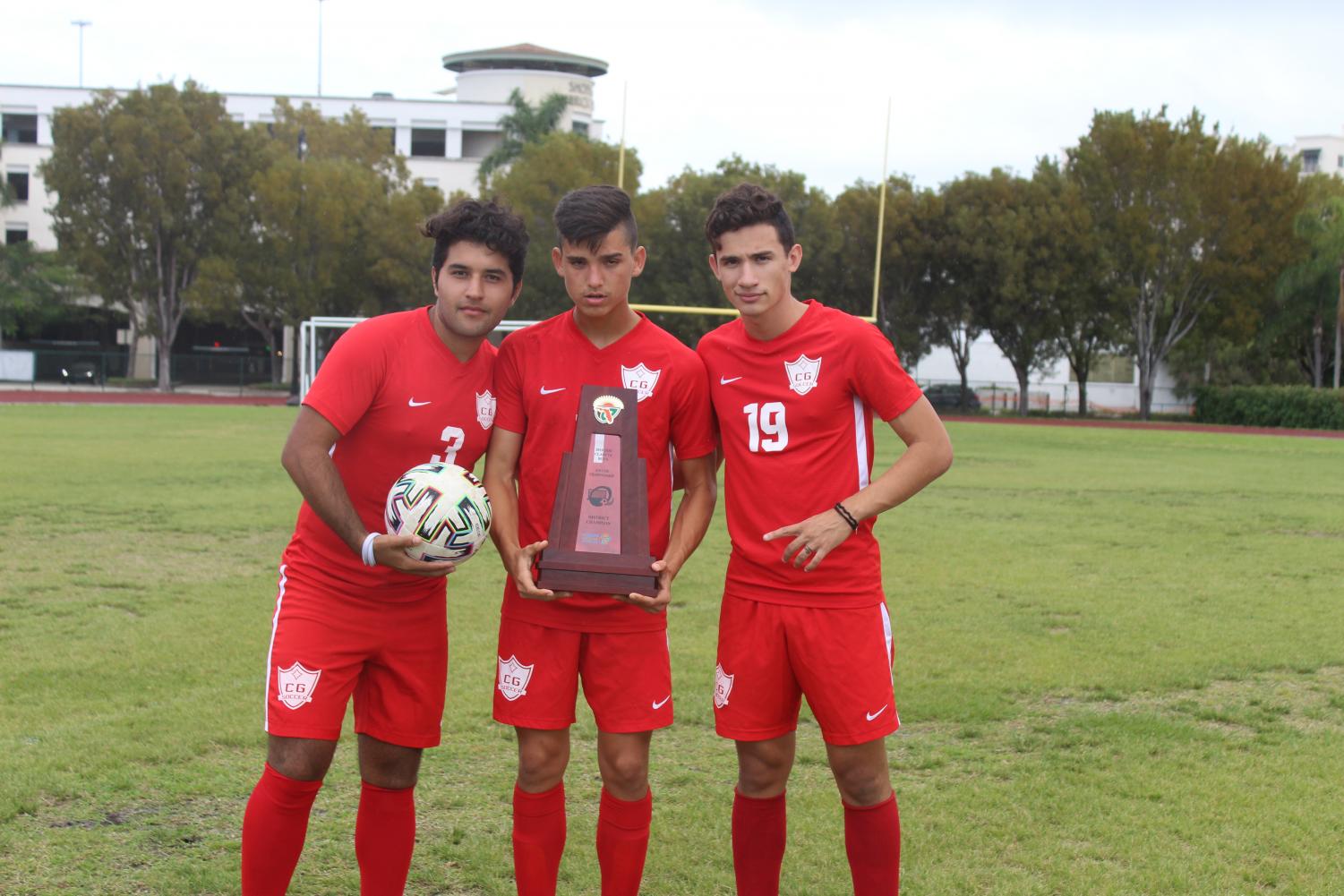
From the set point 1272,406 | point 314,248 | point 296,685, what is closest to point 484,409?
point 296,685

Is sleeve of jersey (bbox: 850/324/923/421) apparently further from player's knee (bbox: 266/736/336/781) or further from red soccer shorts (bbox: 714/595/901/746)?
player's knee (bbox: 266/736/336/781)

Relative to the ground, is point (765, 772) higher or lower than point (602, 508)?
lower

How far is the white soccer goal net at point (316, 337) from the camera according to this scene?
32062 millimetres

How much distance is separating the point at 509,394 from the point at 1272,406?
39961 millimetres

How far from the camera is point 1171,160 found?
38344 mm

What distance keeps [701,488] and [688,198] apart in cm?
3881

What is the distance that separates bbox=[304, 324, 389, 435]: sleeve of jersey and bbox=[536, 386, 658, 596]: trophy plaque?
2.04 feet

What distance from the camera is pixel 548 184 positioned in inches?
→ 1629

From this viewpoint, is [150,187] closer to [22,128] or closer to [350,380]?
[22,128]

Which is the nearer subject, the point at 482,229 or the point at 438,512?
the point at 438,512

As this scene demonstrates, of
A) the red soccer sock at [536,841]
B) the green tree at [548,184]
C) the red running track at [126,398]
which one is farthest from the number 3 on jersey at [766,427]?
the green tree at [548,184]

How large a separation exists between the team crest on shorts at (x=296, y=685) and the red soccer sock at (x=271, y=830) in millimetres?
214

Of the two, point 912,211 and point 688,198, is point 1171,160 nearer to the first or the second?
point 912,211

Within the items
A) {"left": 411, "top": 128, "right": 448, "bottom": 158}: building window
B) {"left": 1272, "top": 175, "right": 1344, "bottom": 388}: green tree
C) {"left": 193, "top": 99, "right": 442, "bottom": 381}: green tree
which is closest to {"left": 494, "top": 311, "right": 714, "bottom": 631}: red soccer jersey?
{"left": 193, "top": 99, "right": 442, "bottom": 381}: green tree
